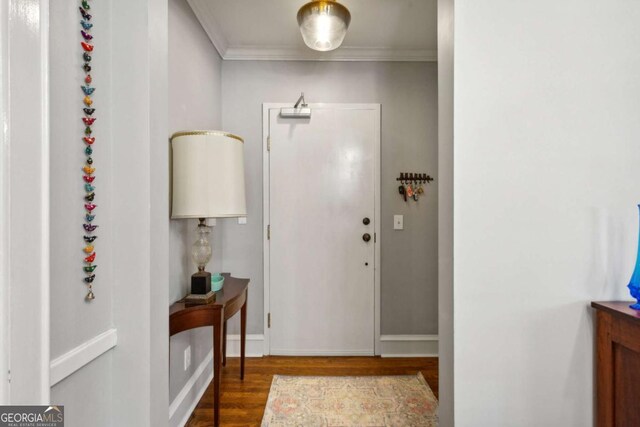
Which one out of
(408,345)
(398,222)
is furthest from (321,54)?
(408,345)

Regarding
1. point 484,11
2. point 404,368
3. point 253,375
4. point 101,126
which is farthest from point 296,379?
point 484,11

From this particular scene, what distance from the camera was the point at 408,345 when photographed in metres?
2.64

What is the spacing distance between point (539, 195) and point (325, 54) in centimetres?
210

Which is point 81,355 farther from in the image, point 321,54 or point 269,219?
point 321,54

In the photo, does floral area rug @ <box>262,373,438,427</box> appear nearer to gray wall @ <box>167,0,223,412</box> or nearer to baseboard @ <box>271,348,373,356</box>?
baseboard @ <box>271,348,373,356</box>

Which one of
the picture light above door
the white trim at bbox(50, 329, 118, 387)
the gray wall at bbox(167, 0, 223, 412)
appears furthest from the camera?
the picture light above door

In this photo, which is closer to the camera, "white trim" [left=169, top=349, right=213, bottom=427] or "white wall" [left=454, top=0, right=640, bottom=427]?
"white wall" [left=454, top=0, right=640, bottom=427]

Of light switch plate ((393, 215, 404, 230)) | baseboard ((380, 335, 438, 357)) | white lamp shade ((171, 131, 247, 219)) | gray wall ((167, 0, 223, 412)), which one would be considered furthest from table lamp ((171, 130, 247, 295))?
baseboard ((380, 335, 438, 357))

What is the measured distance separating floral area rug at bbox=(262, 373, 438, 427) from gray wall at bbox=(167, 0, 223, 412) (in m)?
0.60

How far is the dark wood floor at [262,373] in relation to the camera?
6.11ft

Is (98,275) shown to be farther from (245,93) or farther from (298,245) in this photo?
(245,93)

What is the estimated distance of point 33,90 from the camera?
711 millimetres

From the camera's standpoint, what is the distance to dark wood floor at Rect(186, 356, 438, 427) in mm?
1861

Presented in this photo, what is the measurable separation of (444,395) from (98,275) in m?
1.35
